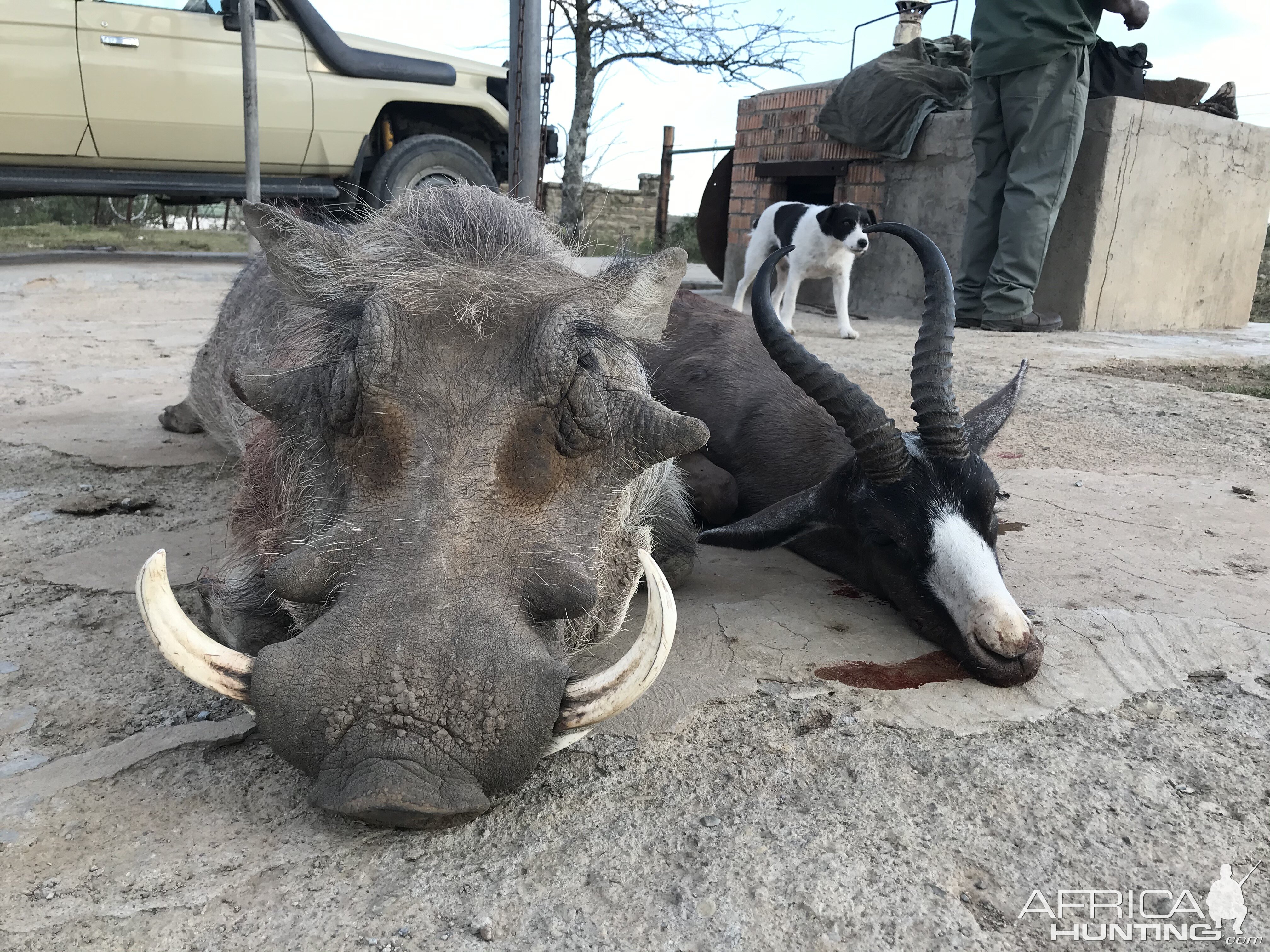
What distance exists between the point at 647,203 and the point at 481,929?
1700 centimetres

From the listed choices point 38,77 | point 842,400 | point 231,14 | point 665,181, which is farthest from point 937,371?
point 665,181

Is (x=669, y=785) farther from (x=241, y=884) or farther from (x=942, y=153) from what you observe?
(x=942, y=153)

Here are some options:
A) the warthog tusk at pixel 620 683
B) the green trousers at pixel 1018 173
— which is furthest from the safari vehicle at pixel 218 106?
the warthog tusk at pixel 620 683

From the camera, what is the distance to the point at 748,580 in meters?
2.88

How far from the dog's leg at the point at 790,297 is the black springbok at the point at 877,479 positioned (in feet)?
12.6

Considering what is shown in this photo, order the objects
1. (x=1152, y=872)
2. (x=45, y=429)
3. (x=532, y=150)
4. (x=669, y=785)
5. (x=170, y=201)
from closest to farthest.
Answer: (x=1152, y=872)
(x=669, y=785)
(x=45, y=429)
(x=532, y=150)
(x=170, y=201)

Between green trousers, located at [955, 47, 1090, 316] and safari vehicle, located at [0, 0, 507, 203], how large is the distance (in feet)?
13.4

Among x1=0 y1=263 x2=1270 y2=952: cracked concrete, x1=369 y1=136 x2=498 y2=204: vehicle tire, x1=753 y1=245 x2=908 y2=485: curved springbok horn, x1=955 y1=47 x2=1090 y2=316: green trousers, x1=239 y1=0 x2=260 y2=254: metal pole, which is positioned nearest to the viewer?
x1=0 y1=263 x2=1270 y2=952: cracked concrete

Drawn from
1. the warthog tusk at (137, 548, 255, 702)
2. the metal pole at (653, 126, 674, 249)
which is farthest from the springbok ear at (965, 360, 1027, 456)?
the metal pole at (653, 126, 674, 249)

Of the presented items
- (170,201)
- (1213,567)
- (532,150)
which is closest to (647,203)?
(170,201)

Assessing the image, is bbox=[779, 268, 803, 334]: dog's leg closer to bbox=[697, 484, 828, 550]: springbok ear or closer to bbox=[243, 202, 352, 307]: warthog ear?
bbox=[697, 484, 828, 550]: springbok ear

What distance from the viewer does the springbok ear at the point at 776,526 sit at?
2834mm

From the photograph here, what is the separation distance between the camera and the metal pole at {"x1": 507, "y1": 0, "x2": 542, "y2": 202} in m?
4.37

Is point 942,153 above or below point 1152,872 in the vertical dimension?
above
